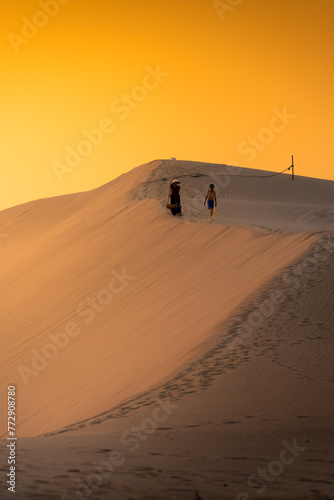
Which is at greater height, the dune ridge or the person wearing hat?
the person wearing hat

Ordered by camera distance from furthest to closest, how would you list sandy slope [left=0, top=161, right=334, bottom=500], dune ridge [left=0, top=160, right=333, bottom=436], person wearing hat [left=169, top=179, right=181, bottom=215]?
1. person wearing hat [left=169, top=179, right=181, bottom=215]
2. dune ridge [left=0, top=160, right=333, bottom=436]
3. sandy slope [left=0, top=161, right=334, bottom=500]

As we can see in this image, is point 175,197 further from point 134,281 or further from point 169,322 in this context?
point 169,322

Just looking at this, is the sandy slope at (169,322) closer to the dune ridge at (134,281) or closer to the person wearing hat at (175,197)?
the dune ridge at (134,281)

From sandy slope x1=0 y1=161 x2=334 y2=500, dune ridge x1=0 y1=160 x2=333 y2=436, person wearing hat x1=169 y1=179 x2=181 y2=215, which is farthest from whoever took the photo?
person wearing hat x1=169 y1=179 x2=181 y2=215

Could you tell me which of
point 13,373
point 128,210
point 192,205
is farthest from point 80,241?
point 13,373

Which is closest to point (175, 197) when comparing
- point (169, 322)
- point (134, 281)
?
point (134, 281)

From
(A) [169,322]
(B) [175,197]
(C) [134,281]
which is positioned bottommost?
(A) [169,322]

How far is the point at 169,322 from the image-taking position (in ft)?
40.6

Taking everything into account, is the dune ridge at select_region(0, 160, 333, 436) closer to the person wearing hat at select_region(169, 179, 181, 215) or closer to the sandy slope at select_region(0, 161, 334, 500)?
the sandy slope at select_region(0, 161, 334, 500)

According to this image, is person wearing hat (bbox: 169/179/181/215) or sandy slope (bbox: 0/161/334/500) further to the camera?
person wearing hat (bbox: 169/179/181/215)

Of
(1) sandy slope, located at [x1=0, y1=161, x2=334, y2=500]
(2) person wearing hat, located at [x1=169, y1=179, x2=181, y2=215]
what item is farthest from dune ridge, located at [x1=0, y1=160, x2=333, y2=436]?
(2) person wearing hat, located at [x1=169, y1=179, x2=181, y2=215]

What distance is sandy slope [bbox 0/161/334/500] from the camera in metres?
7.76

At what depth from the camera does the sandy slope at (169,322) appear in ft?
25.5

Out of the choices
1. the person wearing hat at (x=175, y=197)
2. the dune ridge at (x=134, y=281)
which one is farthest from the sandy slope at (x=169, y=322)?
the person wearing hat at (x=175, y=197)
